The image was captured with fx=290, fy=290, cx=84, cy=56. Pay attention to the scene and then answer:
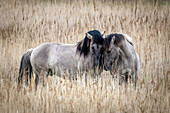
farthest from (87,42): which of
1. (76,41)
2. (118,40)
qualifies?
(76,41)

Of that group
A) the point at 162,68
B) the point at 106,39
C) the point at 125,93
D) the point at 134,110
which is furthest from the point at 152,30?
the point at 134,110

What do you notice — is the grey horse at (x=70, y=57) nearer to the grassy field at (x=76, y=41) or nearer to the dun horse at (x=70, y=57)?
the dun horse at (x=70, y=57)

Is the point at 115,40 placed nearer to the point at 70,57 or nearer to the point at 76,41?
the point at 70,57

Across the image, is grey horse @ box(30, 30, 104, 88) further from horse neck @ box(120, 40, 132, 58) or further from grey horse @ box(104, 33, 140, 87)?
horse neck @ box(120, 40, 132, 58)

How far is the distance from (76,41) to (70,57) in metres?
2.93

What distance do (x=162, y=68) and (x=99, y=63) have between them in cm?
148

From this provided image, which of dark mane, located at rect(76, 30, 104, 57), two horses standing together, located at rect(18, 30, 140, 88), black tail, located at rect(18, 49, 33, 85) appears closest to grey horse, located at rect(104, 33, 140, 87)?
two horses standing together, located at rect(18, 30, 140, 88)

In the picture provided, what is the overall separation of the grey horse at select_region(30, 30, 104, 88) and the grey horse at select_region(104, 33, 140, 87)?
0.29 meters

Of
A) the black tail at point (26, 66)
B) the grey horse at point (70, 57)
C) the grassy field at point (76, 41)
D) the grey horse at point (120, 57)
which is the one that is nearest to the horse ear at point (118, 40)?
the grey horse at point (120, 57)

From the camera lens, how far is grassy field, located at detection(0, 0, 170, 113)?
4992 mm

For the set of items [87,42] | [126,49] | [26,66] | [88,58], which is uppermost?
[87,42]

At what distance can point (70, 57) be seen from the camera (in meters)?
6.82

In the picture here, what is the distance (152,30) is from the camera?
1027cm

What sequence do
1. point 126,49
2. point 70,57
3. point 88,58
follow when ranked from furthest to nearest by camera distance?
point 70,57 → point 88,58 → point 126,49
